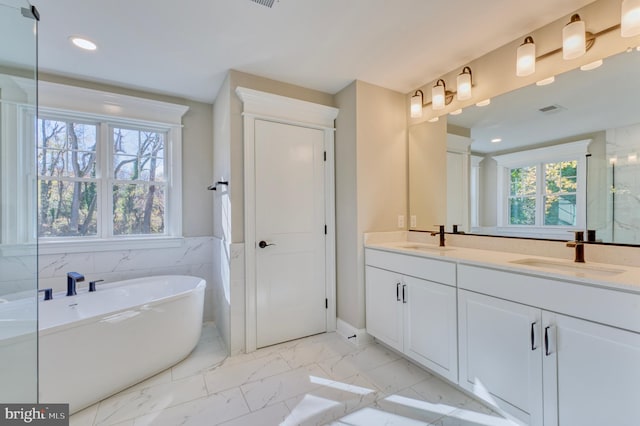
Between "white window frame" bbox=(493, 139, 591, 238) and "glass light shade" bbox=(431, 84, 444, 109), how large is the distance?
67 centimetres

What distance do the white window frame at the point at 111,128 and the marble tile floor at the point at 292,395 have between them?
1359 mm

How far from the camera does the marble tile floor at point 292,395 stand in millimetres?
1613

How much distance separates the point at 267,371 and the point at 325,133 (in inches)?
87.1

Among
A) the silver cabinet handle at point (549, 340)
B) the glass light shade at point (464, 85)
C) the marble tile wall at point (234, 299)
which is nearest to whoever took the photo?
the silver cabinet handle at point (549, 340)

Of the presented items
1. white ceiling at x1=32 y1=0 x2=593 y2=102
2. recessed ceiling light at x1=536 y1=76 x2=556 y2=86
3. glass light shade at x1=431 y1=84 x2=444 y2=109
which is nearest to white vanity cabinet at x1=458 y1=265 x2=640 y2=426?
recessed ceiling light at x1=536 y1=76 x2=556 y2=86

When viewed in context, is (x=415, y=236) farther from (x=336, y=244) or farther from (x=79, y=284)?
(x=79, y=284)

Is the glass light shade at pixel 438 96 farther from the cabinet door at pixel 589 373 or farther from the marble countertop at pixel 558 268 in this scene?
the cabinet door at pixel 589 373

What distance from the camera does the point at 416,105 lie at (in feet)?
8.60

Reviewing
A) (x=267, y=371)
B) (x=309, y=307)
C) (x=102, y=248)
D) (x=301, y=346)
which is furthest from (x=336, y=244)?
(x=102, y=248)

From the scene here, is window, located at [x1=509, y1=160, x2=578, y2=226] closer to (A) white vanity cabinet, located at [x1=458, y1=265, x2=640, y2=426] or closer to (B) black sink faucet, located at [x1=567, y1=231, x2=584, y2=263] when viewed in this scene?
(B) black sink faucet, located at [x1=567, y1=231, x2=584, y2=263]

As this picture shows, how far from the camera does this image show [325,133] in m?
2.79

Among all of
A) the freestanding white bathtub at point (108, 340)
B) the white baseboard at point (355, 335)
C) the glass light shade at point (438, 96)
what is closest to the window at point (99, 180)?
the freestanding white bathtub at point (108, 340)

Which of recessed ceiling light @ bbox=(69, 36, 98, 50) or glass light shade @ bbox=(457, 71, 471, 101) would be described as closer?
recessed ceiling light @ bbox=(69, 36, 98, 50)

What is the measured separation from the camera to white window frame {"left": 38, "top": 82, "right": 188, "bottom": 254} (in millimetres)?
2457
